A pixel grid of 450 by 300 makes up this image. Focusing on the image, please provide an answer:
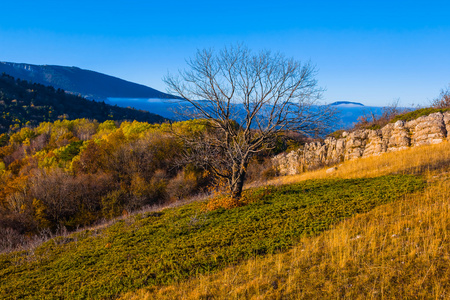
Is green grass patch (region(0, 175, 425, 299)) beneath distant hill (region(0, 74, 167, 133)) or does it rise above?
beneath

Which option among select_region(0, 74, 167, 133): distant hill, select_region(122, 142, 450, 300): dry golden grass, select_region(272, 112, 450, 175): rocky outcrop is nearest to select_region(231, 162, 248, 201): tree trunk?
select_region(122, 142, 450, 300): dry golden grass

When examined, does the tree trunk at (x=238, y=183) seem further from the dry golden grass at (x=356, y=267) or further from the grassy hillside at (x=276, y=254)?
the dry golden grass at (x=356, y=267)

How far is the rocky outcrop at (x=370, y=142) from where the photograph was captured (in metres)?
18.0

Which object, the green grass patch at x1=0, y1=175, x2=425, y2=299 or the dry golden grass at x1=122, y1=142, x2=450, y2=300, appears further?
the green grass patch at x1=0, y1=175, x2=425, y2=299

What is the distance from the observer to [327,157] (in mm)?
25625

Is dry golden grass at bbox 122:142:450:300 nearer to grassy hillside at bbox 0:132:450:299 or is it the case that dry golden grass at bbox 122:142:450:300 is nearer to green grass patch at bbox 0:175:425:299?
grassy hillside at bbox 0:132:450:299

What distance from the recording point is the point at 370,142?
21.9m

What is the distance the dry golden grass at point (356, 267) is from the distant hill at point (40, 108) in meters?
106

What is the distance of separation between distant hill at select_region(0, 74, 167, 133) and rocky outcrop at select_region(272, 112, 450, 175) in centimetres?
9012

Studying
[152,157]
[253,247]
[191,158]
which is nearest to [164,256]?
[253,247]

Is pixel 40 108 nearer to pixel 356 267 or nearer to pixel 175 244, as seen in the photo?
Result: pixel 175 244

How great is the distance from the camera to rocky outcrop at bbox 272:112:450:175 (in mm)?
17997

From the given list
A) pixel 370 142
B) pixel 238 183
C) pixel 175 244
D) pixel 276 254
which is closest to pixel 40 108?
pixel 238 183

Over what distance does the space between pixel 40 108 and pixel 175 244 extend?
118 meters
